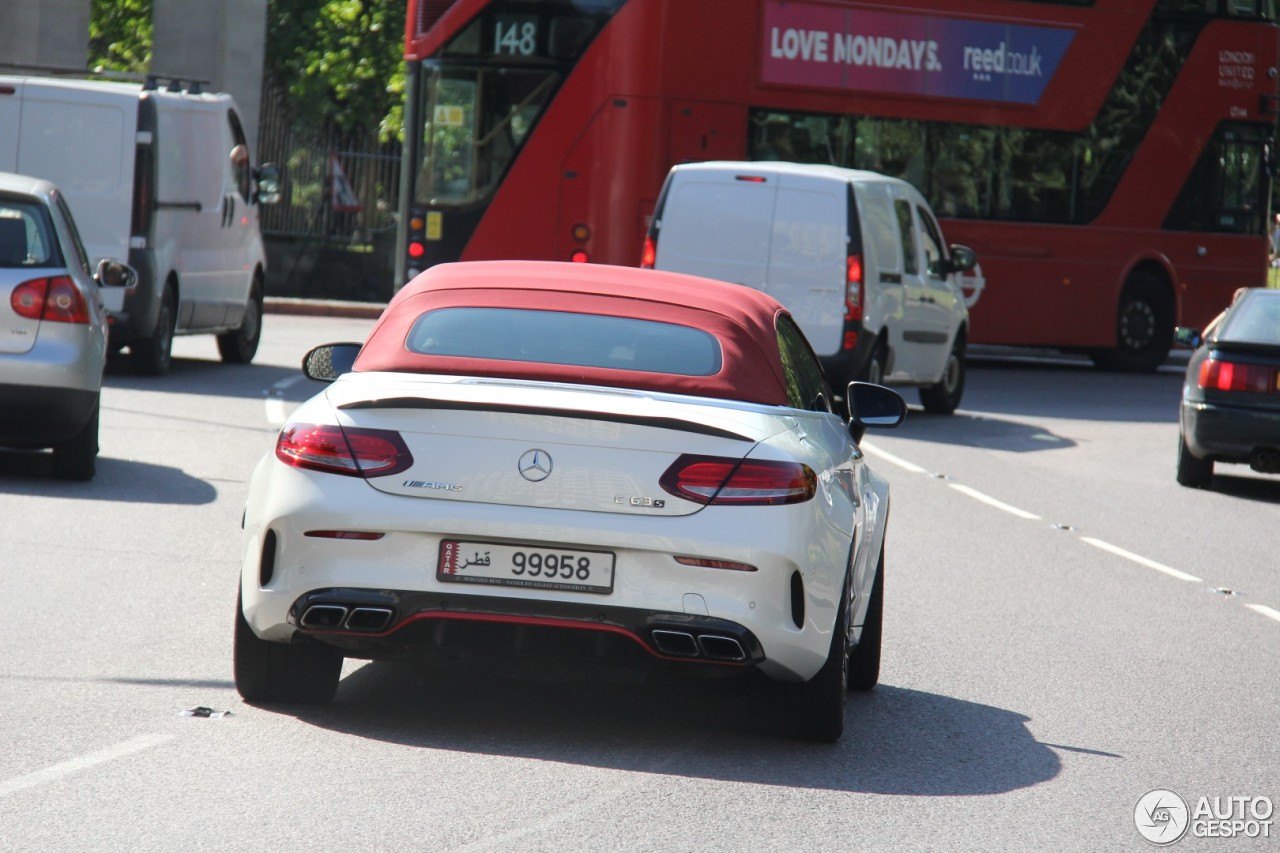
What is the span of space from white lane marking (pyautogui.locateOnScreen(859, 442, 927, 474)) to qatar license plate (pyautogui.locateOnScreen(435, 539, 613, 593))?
9.49 meters

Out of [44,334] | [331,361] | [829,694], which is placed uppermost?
[331,361]

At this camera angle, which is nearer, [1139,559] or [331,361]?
[331,361]

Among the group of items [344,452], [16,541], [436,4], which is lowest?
[16,541]

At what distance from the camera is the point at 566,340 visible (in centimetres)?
660

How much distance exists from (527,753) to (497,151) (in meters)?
17.4

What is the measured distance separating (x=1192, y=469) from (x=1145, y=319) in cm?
1101

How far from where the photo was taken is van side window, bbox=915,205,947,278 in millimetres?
19578

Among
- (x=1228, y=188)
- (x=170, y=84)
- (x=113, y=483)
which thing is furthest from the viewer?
(x=1228, y=188)

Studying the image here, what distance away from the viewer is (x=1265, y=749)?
6891 mm

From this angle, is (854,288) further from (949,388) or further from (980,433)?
(949,388)

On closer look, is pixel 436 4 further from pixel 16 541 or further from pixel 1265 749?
pixel 1265 749

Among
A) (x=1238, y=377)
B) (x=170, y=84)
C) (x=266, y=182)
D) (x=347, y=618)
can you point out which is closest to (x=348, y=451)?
(x=347, y=618)

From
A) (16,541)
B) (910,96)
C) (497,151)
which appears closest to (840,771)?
(16,541)

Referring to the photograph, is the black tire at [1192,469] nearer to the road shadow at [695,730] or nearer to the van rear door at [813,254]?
the van rear door at [813,254]
